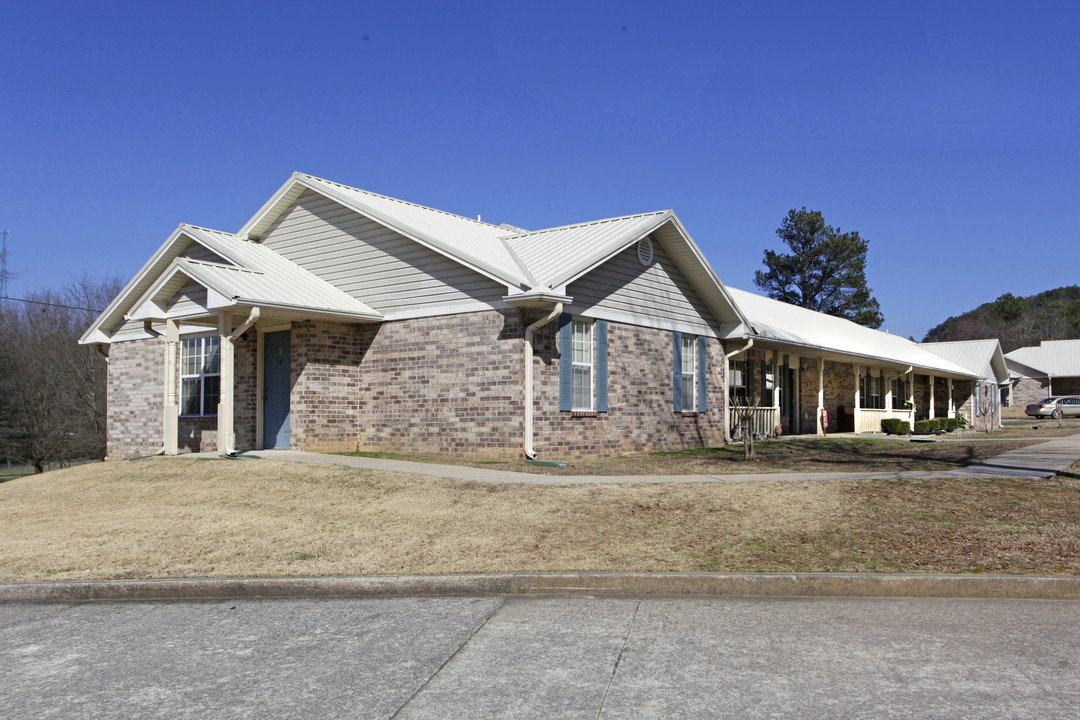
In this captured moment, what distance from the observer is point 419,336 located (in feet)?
50.5

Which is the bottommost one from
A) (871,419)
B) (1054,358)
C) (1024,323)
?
(871,419)

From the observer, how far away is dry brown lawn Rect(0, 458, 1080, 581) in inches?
292

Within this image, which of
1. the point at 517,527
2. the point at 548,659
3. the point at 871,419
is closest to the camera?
the point at 548,659

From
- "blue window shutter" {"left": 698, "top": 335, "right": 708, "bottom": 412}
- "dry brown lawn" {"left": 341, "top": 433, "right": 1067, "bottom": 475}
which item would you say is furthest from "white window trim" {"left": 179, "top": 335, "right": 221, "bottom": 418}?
"blue window shutter" {"left": 698, "top": 335, "right": 708, "bottom": 412}

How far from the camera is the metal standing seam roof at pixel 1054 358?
56312 millimetres

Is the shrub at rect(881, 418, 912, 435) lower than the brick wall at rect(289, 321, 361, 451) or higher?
lower

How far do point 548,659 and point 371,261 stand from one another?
12.2m

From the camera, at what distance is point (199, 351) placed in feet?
58.9

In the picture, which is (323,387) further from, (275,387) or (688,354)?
(688,354)

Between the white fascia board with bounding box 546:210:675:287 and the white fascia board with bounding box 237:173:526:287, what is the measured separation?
71cm

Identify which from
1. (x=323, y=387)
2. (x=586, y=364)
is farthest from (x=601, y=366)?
(x=323, y=387)

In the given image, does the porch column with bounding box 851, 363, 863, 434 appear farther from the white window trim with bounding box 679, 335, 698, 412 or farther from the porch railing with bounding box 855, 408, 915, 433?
the white window trim with bounding box 679, 335, 698, 412

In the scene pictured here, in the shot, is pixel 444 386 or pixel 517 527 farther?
pixel 444 386

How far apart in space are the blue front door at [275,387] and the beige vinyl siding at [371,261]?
5.50 feet
